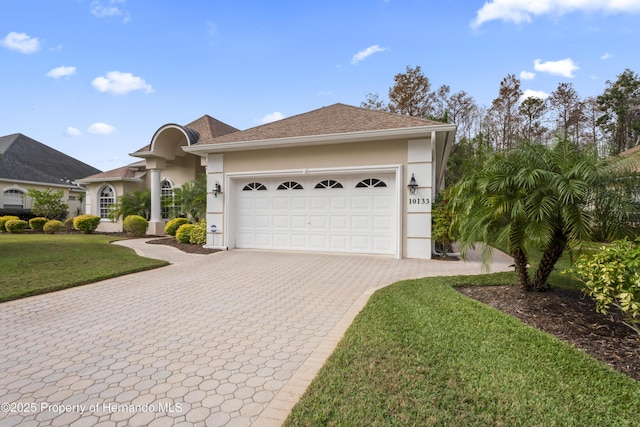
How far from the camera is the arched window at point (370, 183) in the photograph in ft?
33.2

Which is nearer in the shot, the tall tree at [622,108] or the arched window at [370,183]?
the arched window at [370,183]

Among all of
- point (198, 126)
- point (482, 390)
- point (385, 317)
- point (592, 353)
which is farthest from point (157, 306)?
point (198, 126)

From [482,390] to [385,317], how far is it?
6.19ft

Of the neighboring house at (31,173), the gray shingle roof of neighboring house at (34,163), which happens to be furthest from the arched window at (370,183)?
the gray shingle roof of neighboring house at (34,163)

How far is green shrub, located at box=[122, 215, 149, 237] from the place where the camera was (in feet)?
54.0

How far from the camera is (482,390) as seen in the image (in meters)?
2.66

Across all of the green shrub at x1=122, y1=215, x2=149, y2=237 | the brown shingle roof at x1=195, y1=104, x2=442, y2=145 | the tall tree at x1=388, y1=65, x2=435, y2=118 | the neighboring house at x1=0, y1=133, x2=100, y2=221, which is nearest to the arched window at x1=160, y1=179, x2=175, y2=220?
the green shrub at x1=122, y1=215, x2=149, y2=237

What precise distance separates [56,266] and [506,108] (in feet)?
103

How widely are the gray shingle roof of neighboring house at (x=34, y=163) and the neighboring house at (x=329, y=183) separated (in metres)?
21.3

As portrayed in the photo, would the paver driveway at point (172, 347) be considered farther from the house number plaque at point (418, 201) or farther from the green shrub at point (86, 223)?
the green shrub at point (86, 223)

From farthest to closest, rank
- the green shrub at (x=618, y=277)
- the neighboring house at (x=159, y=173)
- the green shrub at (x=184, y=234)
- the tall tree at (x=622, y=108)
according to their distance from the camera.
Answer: the tall tree at (x=622, y=108)
the neighboring house at (x=159, y=173)
the green shrub at (x=184, y=234)
the green shrub at (x=618, y=277)

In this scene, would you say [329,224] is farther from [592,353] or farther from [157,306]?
[592,353]

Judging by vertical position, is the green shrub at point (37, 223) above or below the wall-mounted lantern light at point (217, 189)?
below

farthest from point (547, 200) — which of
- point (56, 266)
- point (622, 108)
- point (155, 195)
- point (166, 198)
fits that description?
point (622, 108)
